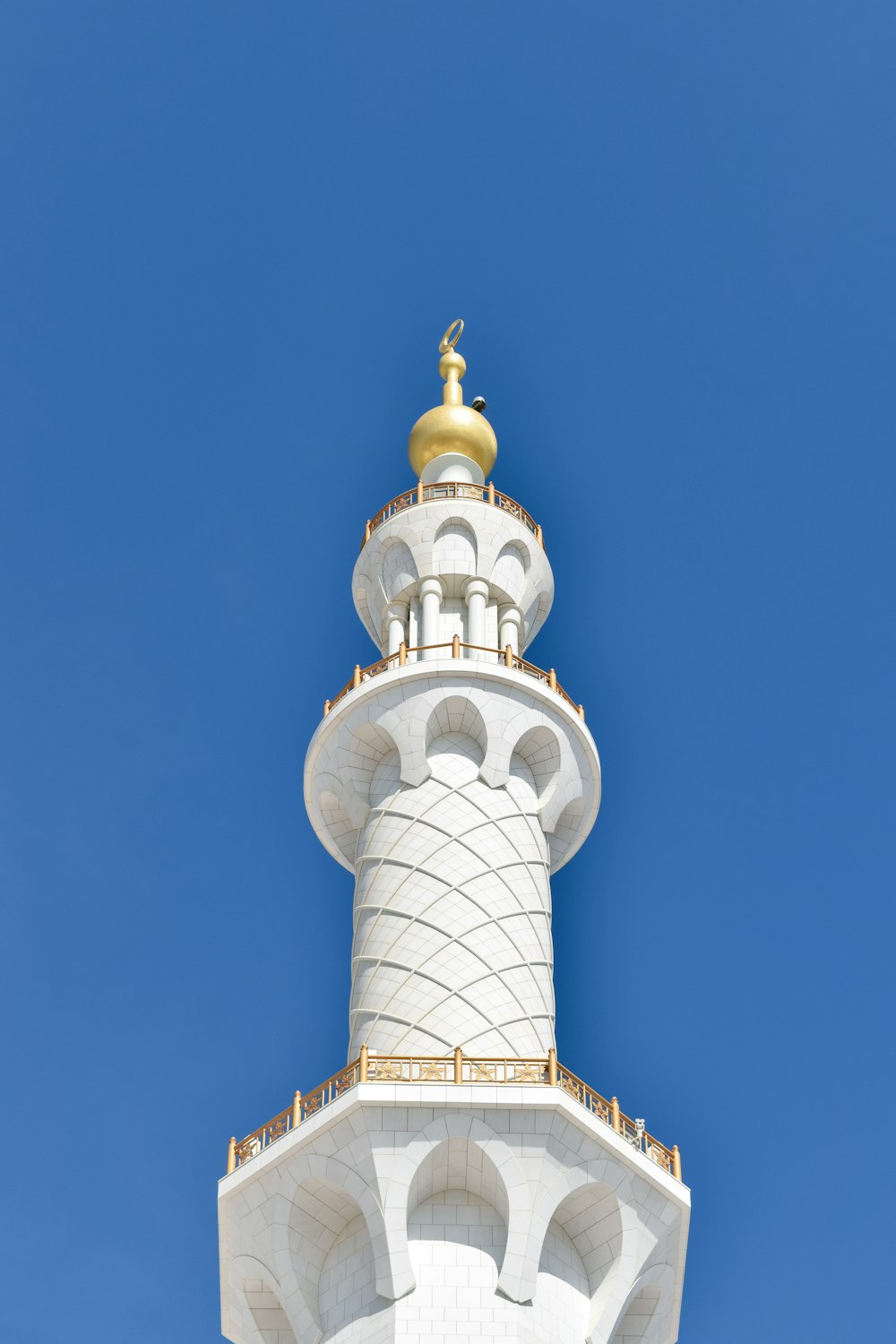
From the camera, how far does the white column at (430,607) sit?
1428 inches

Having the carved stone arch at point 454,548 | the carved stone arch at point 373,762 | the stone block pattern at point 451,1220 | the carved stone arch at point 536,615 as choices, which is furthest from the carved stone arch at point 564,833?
the stone block pattern at point 451,1220

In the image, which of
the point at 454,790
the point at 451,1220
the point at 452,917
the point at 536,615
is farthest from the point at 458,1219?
the point at 536,615

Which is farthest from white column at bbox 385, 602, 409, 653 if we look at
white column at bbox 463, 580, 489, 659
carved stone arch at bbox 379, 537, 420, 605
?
white column at bbox 463, 580, 489, 659

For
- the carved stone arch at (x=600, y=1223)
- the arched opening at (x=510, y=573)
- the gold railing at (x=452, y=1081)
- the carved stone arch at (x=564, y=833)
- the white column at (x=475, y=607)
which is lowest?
the carved stone arch at (x=600, y=1223)

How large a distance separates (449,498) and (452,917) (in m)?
10.1

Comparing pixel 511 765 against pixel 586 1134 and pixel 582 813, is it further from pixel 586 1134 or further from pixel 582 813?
pixel 586 1134

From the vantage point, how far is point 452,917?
30.8 m

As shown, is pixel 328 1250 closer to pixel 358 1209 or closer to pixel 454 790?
pixel 358 1209

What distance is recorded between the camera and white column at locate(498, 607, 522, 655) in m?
37.2

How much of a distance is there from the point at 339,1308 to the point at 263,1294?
2.04 metres

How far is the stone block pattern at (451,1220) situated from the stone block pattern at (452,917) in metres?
2.15

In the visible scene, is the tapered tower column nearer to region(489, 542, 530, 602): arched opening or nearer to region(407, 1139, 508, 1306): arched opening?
region(489, 542, 530, 602): arched opening

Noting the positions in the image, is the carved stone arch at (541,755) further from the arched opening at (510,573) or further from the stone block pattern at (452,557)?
the arched opening at (510,573)

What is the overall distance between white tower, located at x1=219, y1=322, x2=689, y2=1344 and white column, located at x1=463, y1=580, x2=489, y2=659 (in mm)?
60
